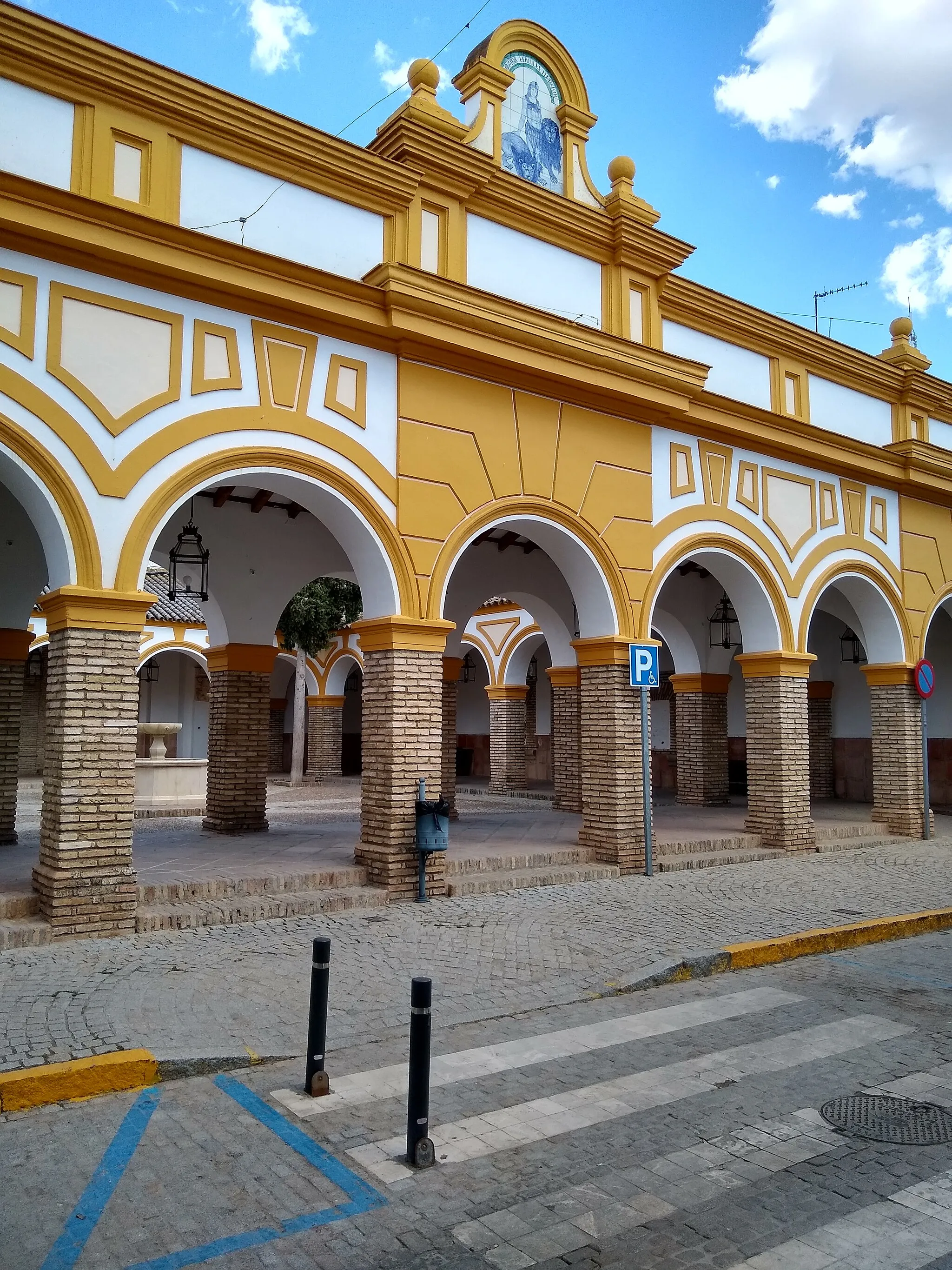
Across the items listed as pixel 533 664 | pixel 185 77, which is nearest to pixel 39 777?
pixel 533 664

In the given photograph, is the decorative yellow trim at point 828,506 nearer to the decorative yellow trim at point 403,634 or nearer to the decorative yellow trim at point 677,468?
the decorative yellow trim at point 677,468

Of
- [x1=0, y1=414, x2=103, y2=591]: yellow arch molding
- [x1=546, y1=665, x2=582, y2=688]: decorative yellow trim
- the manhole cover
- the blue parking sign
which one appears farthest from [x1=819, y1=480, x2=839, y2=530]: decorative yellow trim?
the manhole cover

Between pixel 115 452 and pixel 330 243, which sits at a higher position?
pixel 330 243

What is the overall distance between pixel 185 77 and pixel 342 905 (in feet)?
22.2

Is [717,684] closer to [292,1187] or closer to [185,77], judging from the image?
[185,77]

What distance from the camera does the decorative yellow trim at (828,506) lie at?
13000 mm

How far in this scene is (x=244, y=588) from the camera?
12.4m

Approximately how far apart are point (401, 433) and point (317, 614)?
40.4ft

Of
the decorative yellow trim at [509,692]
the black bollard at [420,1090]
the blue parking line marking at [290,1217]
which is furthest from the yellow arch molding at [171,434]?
the decorative yellow trim at [509,692]

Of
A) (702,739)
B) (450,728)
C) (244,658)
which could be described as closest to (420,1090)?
(244,658)

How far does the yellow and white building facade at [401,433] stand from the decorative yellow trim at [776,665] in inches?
1.4

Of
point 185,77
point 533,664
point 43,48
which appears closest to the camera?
point 43,48

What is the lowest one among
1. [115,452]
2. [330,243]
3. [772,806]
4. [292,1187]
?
[292,1187]

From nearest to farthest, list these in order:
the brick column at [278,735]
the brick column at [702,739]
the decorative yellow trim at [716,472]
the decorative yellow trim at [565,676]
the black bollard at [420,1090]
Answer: the black bollard at [420,1090], the decorative yellow trim at [716,472], the decorative yellow trim at [565,676], the brick column at [702,739], the brick column at [278,735]
